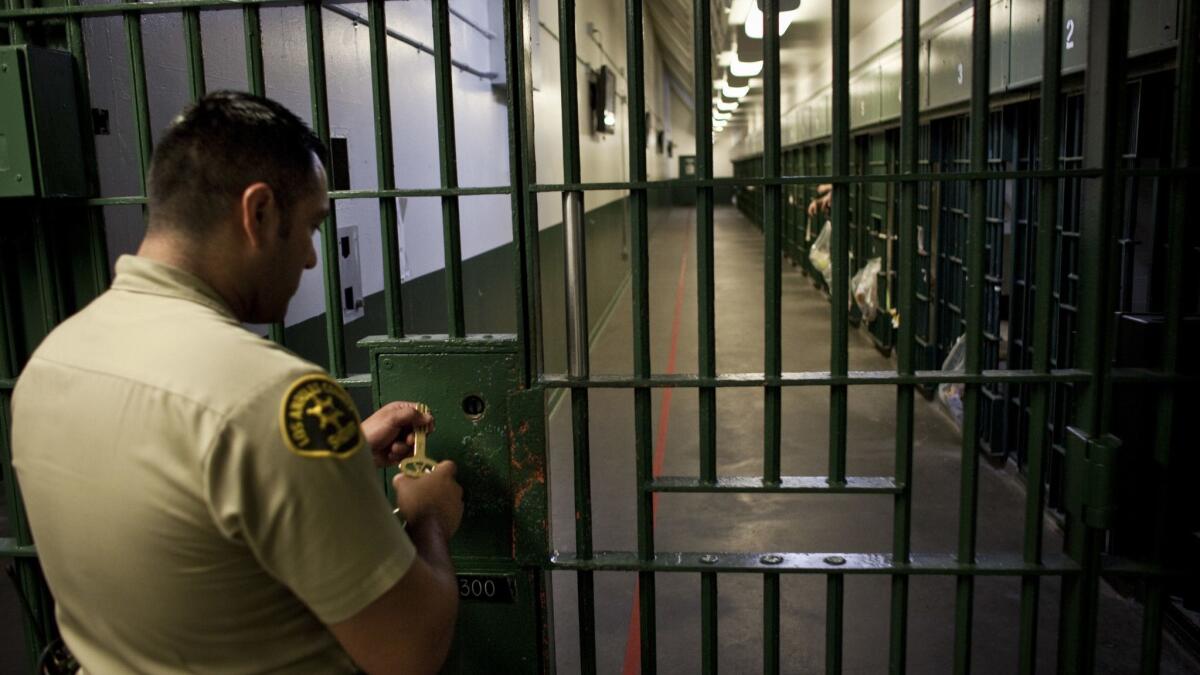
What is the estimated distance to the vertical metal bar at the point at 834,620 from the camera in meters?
2.20

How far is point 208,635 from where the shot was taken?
127 centimetres

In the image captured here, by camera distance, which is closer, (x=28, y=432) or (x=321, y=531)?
(x=321, y=531)

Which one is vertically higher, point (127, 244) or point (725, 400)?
point (127, 244)

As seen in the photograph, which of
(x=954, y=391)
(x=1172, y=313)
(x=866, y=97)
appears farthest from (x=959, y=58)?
(x=1172, y=313)

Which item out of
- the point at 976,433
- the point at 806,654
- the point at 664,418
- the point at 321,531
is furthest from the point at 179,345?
the point at 664,418

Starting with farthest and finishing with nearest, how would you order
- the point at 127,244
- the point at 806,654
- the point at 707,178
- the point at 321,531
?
the point at 806,654 < the point at 127,244 < the point at 707,178 < the point at 321,531

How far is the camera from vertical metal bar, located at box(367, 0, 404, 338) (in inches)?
82.8

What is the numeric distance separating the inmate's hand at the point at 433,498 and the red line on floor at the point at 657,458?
25.3 inches

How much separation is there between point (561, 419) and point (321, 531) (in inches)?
235

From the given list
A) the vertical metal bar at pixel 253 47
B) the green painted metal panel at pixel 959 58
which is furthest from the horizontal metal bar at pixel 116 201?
the green painted metal panel at pixel 959 58

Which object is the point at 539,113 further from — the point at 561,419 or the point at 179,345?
the point at 179,345

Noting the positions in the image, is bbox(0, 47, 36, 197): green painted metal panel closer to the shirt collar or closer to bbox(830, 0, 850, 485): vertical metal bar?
the shirt collar

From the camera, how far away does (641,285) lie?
215cm

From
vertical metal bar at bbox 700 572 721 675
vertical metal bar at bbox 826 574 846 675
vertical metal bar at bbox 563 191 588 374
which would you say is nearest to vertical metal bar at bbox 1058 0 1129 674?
vertical metal bar at bbox 826 574 846 675
